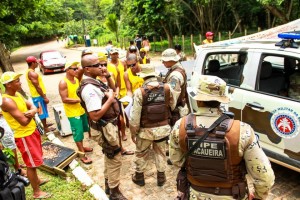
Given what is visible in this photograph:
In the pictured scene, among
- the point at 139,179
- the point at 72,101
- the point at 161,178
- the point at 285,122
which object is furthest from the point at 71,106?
the point at 285,122

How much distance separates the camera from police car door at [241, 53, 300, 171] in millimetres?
3418

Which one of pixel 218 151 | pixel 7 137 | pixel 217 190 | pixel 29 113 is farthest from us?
pixel 7 137

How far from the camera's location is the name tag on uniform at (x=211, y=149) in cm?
206

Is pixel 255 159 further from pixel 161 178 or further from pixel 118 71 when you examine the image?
pixel 118 71

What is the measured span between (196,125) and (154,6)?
16.2 metres

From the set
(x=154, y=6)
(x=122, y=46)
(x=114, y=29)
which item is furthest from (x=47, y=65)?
(x=114, y=29)

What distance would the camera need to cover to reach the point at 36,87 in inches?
238

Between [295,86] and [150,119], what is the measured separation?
2.03 m

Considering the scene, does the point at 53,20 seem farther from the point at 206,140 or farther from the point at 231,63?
the point at 206,140

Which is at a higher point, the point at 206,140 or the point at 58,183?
the point at 206,140

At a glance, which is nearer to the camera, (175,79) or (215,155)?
(215,155)

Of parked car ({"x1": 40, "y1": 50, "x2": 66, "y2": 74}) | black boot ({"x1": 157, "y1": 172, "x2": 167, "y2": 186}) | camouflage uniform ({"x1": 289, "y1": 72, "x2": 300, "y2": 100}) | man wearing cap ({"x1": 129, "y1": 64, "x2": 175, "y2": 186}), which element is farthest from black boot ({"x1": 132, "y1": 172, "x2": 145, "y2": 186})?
parked car ({"x1": 40, "y1": 50, "x2": 66, "y2": 74})

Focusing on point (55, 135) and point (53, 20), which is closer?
point (55, 135)

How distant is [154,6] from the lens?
17281mm
